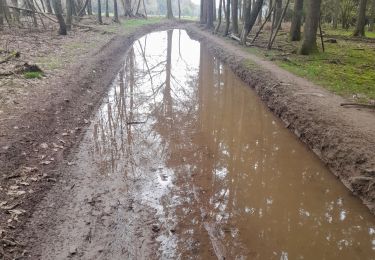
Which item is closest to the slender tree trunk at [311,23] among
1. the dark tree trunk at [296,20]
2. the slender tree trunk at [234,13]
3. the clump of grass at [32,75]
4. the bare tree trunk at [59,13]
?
the dark tree trunk at [296,20]

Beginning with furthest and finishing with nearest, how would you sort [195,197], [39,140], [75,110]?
[75,110], [39,140], [195,197]

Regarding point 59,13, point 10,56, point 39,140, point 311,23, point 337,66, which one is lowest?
point 39,140

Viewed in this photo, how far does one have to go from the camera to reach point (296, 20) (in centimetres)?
2072

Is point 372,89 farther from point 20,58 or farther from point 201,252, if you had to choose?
point 20,58

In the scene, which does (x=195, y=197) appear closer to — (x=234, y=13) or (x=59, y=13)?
(x=59, y=13)

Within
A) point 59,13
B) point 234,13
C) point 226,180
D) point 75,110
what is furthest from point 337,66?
point 59,13

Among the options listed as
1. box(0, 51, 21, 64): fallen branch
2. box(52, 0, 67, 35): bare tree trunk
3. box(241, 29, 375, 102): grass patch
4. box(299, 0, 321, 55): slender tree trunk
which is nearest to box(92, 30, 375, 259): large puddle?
box(241, 29, 375, 102): grass patch

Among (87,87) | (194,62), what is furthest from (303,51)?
(87,87)

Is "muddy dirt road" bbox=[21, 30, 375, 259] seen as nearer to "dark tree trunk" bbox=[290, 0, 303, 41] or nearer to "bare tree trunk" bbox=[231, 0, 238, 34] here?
"dark tree trunk" bbox=[290, 0, 303, 41]

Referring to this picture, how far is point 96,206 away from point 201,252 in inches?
72.1

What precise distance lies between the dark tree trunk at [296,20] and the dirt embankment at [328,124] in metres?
7.83

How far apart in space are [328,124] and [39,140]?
6045 millimetres

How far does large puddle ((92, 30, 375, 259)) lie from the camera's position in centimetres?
→ 498

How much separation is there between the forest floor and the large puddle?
1.61 feet
